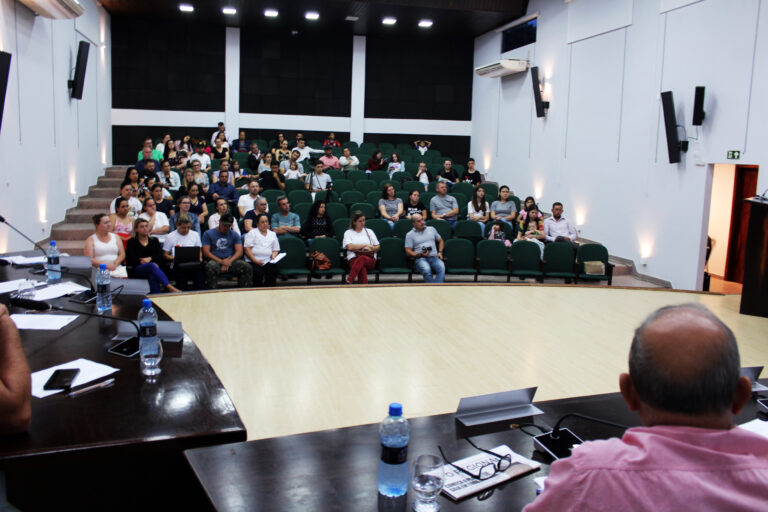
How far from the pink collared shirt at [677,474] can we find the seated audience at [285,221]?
702 centimetres

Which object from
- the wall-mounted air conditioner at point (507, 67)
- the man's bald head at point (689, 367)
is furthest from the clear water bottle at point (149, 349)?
the wall-mounted air conditioner at point (507, 67)

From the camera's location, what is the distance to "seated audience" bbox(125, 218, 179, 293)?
637 centimetres

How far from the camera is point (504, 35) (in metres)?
13.7

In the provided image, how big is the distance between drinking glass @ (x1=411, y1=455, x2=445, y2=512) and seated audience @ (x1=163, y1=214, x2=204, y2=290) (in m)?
5.53

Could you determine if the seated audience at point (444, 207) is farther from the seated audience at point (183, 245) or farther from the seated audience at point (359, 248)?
the seated audience at point (183, 245)

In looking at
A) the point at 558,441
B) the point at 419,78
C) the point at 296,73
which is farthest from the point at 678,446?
the point at 419,78

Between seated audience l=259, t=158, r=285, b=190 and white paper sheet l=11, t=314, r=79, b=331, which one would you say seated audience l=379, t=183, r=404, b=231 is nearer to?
seated audience l=259, t=158, r=285, b=190

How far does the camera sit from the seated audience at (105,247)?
6.09 meters

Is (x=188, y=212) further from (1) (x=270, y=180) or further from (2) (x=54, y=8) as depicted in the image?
(2) (x=54, y=8)

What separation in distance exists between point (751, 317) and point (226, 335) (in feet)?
12.5

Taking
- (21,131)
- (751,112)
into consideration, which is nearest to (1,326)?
(21,131)

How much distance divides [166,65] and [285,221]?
8.20m

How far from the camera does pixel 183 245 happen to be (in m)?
6.96

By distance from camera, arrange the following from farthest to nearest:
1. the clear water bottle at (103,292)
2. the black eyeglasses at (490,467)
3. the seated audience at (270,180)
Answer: the seated audience at (270,180), the clear water bottle at (103,292), the black eyeglasses at (490,467)
